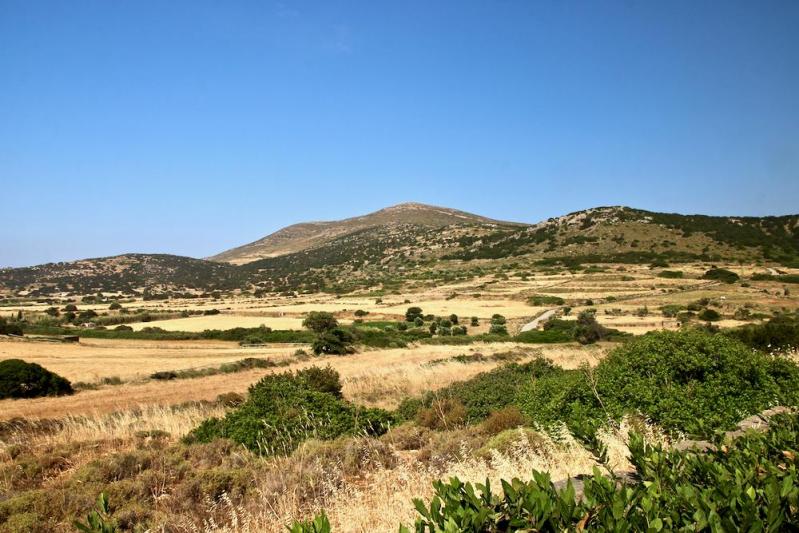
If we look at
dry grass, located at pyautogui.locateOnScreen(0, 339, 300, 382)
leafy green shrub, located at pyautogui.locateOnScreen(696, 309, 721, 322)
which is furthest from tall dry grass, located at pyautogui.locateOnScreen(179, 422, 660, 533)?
→ leafy green shrub, located at pyautogui.locateOnScreen(696, 309, 721, 322)

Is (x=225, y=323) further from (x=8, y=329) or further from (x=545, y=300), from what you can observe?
(x=545, y=300)

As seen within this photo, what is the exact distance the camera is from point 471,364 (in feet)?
80.5

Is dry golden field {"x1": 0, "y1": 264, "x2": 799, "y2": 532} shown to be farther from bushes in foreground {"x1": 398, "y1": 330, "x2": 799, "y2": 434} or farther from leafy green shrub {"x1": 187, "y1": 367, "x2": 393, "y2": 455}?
bushes in foreground {"x1": 398, "y1": 330, "x2": 799, "y2": 434}

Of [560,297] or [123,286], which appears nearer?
[560,297]

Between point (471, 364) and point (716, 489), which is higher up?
point (716, 489)

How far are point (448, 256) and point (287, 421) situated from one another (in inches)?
5078

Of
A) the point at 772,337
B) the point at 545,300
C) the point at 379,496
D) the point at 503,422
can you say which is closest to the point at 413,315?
the point at 545,300

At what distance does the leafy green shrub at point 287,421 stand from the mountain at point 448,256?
286ft

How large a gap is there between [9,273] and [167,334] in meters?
130

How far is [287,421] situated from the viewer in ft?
34.7

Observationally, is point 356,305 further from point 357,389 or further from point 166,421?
point 166,421

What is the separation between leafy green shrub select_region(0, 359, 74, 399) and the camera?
2044 cm

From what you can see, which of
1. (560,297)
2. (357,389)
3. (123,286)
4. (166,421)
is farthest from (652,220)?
(123,286)

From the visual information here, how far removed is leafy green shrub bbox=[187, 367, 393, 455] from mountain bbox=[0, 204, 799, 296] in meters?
87.3
